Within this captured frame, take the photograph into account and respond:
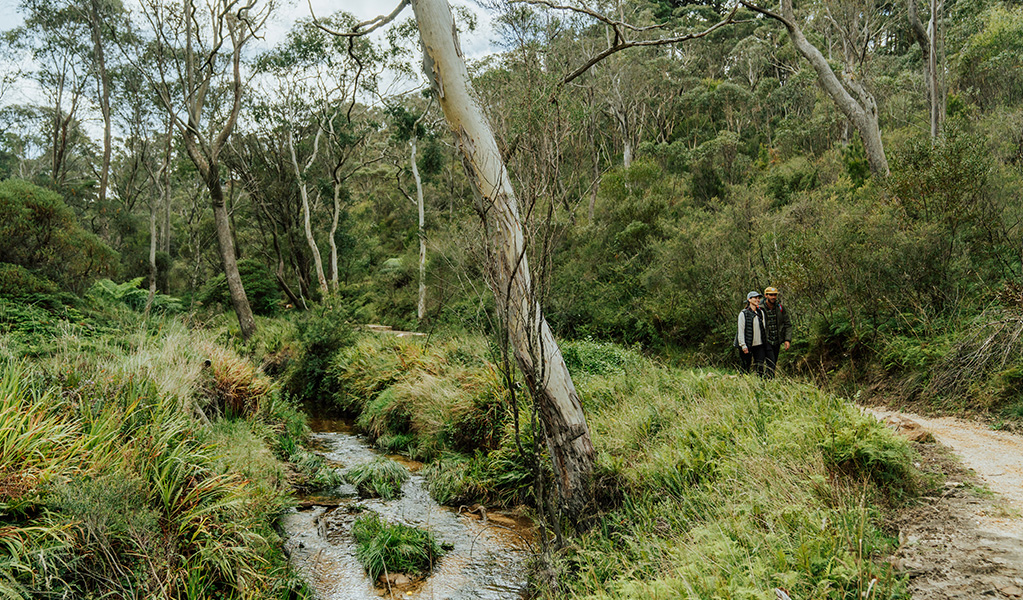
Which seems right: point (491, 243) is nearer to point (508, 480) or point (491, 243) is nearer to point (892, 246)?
point (508, 480)

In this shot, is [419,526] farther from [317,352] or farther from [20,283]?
[20,283]

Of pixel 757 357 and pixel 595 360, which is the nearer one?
pixel 757 357

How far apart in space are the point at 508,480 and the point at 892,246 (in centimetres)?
679

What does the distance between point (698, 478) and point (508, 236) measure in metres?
2.86

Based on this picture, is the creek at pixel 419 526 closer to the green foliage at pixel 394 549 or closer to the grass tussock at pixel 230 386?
the green foliage at pixel 394 549

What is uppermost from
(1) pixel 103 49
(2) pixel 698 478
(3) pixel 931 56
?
(1) pixel 103 49

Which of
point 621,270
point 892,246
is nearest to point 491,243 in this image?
point 892,246

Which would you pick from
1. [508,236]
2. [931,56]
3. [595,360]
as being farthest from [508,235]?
[931,56]

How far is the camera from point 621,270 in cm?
1538

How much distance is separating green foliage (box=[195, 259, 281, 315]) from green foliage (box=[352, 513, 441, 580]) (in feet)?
61.2

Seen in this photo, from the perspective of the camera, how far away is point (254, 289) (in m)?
21.9

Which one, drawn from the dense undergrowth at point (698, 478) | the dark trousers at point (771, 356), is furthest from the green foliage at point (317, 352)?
the dark trousers at point (771, 356)

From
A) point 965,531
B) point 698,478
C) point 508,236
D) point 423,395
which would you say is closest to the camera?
point 965,531

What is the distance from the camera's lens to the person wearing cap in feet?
23.9
